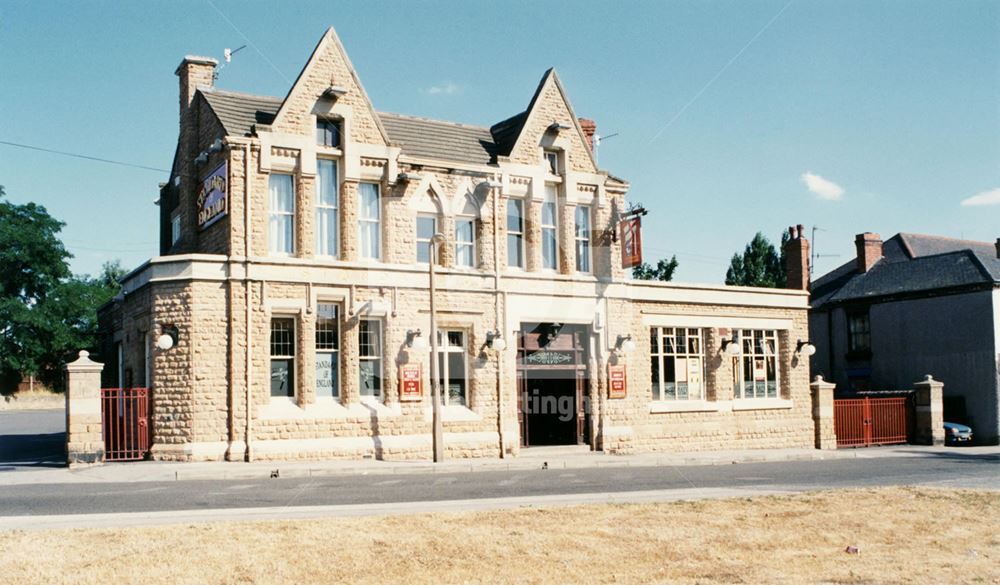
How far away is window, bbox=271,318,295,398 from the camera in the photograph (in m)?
25.1

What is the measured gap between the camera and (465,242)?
28.4 meters

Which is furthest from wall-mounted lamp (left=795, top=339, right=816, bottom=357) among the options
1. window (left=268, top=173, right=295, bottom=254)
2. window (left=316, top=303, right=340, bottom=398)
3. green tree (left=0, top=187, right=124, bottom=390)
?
green tree (left=0, top=187, right=124, bottom=390)

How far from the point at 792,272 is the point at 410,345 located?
1888 centimetres

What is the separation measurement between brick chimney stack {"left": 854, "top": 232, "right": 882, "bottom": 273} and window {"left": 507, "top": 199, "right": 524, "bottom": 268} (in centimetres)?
2265

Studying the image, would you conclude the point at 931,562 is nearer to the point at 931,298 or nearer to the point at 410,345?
the point at 410,345

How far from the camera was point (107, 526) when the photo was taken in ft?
42.2

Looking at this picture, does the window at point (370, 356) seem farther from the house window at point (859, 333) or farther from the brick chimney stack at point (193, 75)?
the house window at point (859, 333)

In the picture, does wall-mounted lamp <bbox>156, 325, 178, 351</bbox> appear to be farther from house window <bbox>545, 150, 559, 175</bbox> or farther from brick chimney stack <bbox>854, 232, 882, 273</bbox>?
brick chimney stack <bbox>854, 232, 882, 273</bbox>

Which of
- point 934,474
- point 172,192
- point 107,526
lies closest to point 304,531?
point 107,526

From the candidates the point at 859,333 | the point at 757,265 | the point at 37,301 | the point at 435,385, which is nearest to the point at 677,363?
the point at 435,385

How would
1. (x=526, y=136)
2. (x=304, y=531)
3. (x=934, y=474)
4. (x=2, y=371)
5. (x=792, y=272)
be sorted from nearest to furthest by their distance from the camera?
1. (x=304, y=531)
2. (x=934, y=474)
3. (x=526, y=136)
4. (x=792, y=272)
5. (x=2, y=371)

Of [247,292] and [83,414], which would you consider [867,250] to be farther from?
[83,414]

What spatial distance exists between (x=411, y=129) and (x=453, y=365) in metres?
7.04

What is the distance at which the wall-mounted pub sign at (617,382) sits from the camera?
29842 mm
